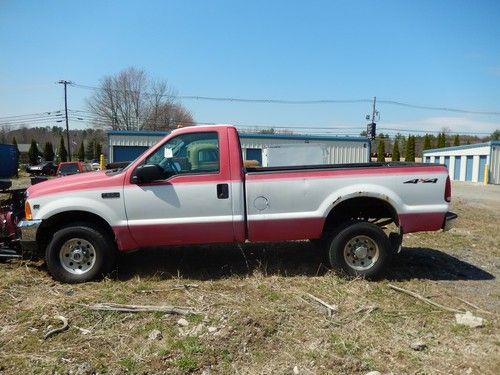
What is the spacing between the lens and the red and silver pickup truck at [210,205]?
5355mm

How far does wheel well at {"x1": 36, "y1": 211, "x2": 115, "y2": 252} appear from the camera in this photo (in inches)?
214

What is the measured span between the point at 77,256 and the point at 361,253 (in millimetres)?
3547

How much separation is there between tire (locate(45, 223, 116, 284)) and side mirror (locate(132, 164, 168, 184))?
822 millimetres

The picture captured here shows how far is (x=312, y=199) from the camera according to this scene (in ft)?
18.2

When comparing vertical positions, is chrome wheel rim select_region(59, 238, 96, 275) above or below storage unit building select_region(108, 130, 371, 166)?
below

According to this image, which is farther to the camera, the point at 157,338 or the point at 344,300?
the point at 344,300

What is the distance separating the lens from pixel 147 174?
5258 millimetres

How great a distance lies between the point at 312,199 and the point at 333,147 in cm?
2609

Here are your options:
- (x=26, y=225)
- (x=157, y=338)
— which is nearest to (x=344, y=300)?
(x=157, y=338)

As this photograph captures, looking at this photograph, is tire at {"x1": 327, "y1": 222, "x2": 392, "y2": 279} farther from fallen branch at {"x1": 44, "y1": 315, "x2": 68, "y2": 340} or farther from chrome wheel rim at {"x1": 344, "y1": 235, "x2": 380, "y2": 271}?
fallen branch at {"x1": 44, "y1": 315, "x2": 68, "y2": 340}

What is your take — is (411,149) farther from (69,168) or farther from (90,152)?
(90,152)

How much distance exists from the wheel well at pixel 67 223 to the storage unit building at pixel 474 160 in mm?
35985

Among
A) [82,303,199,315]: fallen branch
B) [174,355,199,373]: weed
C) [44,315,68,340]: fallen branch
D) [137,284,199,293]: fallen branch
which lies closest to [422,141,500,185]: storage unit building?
[137,284,199,293]: fallen branch

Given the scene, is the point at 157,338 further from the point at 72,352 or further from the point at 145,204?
the point at 145,204
